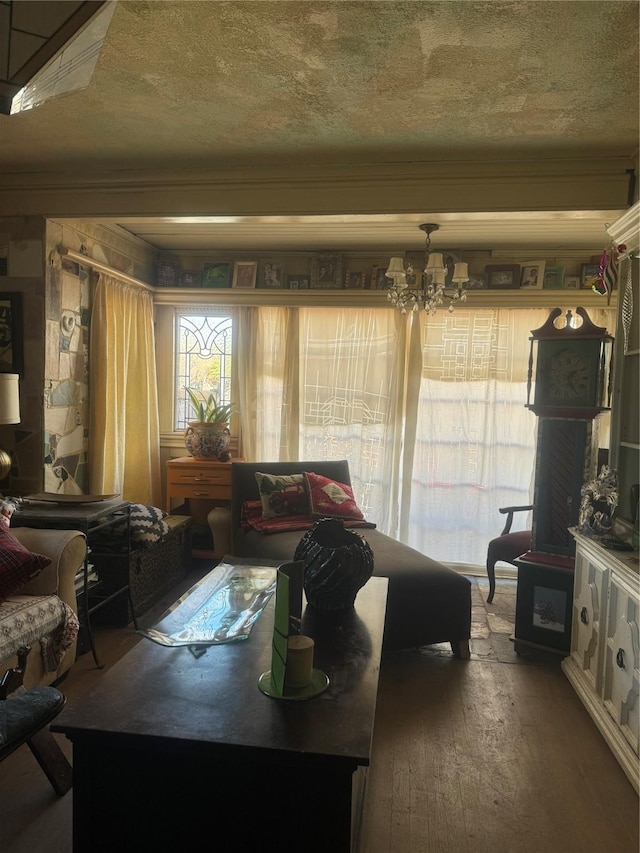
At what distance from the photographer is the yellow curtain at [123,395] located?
369cm

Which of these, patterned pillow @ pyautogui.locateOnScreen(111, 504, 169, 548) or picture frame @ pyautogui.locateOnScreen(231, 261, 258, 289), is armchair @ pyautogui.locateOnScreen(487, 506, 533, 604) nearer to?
patterned pillow @ pyautogui.locateOnScreen(111, 504, 169, 548)

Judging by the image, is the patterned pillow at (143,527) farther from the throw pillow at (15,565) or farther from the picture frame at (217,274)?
the picture frame at (217,274)

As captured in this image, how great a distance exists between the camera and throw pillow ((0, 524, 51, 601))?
7.37ft

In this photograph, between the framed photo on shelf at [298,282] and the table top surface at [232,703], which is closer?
the table top surface at [232,703]

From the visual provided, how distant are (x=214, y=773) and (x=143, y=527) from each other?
88.2 inches

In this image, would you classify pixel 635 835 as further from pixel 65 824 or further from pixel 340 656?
pixel 65 824

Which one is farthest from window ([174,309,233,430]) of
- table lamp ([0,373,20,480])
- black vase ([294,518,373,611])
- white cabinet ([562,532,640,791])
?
white cabinet ([562,532,640,791])

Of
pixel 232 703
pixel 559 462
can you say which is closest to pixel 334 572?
pixel 232 703

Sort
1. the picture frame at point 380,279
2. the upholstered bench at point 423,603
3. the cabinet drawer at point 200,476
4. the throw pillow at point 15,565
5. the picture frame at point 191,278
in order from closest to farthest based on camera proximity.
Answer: the throw pillow at point 15,565 → the upholstered bench at point 423,603 → the cabinet drawer at point 200,476 → the picture frame at point 380,279 → the picture frame at point 191,278

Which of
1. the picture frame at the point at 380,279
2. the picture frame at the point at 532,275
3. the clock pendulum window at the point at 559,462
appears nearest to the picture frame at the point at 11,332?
the picture frame at the point at 380,279

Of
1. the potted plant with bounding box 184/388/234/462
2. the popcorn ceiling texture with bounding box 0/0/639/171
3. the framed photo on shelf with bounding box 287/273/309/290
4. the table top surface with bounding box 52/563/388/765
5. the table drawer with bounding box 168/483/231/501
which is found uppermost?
the popcorn ceiling texture with bounding box 0/0/639/171

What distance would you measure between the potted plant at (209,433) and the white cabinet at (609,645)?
2.65 meters

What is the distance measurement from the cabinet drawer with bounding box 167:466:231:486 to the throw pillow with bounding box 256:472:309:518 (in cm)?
42

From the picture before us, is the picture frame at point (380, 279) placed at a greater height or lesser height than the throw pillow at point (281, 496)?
greater
